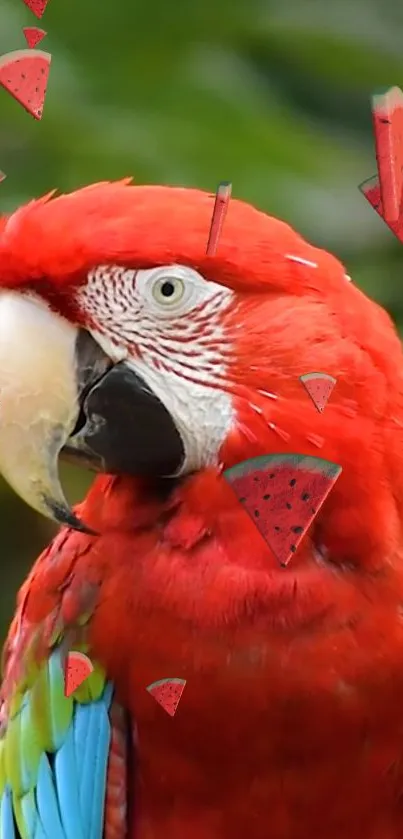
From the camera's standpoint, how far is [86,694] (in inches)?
29.4

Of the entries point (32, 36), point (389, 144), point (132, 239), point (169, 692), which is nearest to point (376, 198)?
point (389, 144)

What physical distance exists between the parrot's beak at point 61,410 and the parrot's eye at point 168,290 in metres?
0.05

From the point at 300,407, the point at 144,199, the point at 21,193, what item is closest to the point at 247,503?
the point at 300,407

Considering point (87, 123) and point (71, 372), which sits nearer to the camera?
point (71, 372)

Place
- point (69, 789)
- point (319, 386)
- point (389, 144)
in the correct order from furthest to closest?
point (69, 789)
point (319, 386)
point (389, 144)

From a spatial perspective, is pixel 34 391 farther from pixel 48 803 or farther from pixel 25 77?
pixel 48 803

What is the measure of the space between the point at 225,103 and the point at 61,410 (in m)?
0.33

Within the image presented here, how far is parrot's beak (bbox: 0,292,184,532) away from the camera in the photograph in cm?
61

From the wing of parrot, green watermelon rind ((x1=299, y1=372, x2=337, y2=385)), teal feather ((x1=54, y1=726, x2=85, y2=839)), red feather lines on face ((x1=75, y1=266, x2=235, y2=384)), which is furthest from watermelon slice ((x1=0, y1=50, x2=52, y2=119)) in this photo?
teal feather ((x1=54, y1=726, x2=85, y2=839))

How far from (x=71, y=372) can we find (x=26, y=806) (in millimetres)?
387

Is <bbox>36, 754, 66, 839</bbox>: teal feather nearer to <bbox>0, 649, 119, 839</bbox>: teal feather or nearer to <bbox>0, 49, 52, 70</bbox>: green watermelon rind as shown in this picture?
<bbox>0, 649, 119, 839</bbox>: teal feather

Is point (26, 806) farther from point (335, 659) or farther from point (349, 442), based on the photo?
point (349, 442)

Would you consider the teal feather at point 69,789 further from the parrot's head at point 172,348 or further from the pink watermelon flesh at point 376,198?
the pink watermelon flesh at point 376,198

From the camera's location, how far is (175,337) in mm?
640
